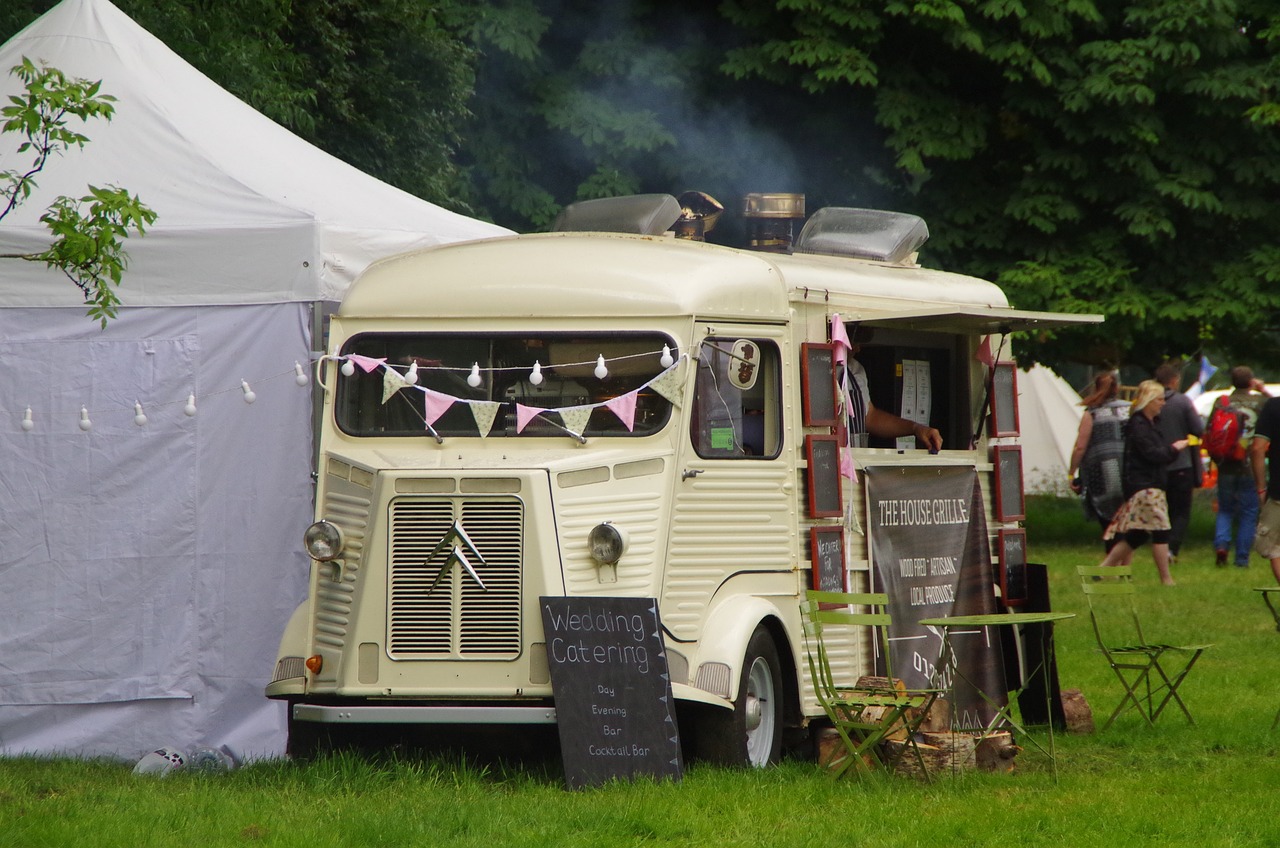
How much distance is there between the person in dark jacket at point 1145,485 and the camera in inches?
585

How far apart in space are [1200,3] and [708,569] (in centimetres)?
1302

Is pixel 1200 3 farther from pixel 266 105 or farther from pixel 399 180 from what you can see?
pixel 266 105

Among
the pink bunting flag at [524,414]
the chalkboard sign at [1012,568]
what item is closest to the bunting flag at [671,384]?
the pink bunting flag at [524,414]

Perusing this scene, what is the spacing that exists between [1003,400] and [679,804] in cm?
407

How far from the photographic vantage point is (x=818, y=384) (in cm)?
846

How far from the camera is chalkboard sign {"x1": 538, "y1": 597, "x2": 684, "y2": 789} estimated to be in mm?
7328

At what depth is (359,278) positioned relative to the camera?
8.28 m

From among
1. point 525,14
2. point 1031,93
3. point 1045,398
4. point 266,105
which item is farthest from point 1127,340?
point 1045,398

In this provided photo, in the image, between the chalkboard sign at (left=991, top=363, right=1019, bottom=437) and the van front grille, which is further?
the chalkboard sign at (left=991, top=363, right=1019, bottom=437)

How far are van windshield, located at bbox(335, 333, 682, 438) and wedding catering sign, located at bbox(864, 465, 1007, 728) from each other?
161cm

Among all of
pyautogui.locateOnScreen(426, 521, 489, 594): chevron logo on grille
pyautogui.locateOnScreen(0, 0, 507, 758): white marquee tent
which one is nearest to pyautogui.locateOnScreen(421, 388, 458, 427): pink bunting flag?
pyautogui.locateOnScreen(426, 521, 489, 594): chevron logo on grille

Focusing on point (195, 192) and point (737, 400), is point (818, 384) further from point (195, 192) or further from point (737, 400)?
point (195, 192)

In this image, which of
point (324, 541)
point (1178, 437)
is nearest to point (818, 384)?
point (324, 541)

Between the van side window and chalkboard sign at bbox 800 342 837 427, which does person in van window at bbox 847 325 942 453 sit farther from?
the van side window
